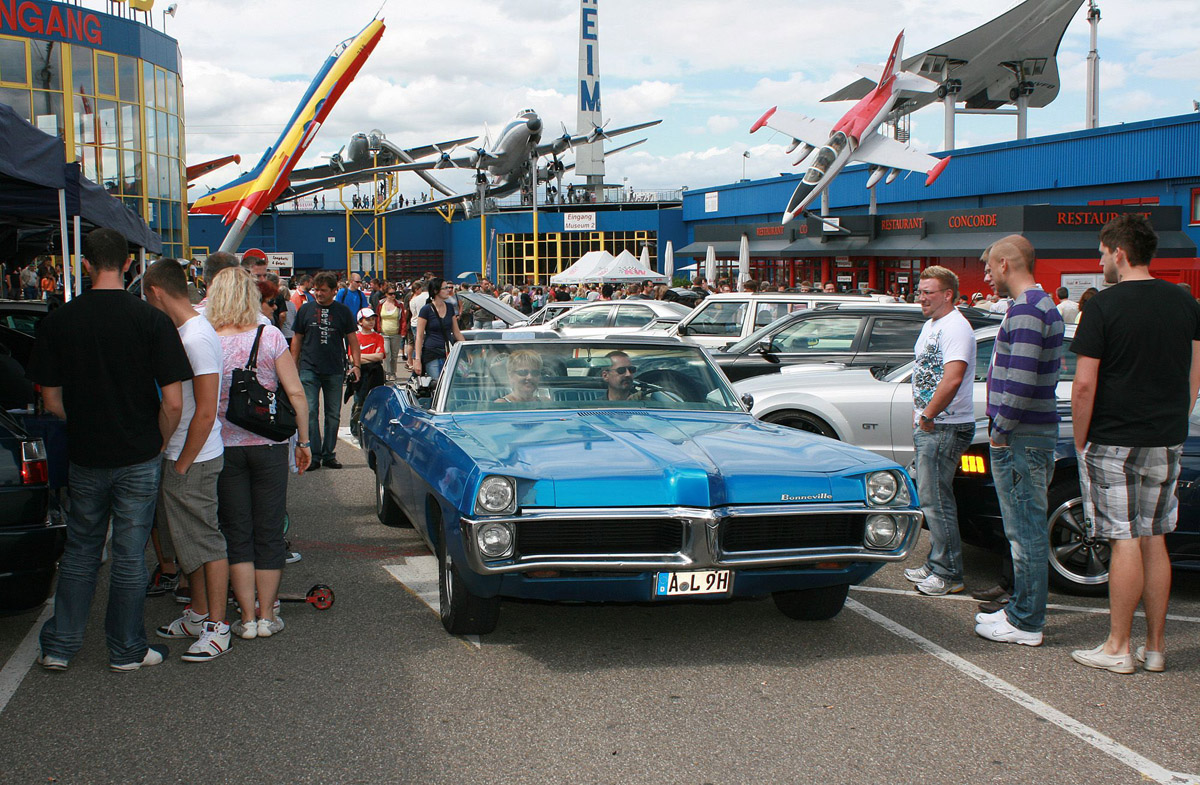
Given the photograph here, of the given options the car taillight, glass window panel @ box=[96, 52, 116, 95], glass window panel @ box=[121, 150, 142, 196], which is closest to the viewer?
the car taillight

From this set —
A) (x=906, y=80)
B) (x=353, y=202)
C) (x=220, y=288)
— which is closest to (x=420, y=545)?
(x=220, y=288)

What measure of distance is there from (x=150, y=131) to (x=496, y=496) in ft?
118

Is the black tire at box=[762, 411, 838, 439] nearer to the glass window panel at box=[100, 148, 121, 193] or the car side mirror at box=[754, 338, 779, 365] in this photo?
the car side mirror at box=[754, 338, 779, 365]

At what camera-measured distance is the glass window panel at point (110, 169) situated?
33.7m

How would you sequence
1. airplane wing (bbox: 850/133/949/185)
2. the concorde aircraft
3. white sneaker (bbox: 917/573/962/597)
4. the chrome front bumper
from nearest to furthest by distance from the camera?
the chrome front bumper, white sneaker (bbox: 917/573/962/597), airplane wing (bbox: 850/133/949/185), the concorde aircraft

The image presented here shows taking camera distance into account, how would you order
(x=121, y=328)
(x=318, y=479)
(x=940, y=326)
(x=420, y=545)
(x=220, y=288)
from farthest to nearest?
(x=318, y=479), (x=420, y=545), (x=940, y=326), (x=220, y=288), (x=121, y=328)

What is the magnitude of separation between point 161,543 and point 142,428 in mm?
1653

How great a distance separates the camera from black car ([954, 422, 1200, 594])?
17.9 feet

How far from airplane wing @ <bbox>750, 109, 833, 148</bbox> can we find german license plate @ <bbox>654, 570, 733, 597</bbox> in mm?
37112

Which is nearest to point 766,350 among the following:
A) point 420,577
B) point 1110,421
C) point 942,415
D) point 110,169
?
point 942,415

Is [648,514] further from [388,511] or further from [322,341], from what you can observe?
[322,341]

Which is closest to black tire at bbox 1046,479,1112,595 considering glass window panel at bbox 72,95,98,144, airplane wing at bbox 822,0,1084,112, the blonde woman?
the blonde woman

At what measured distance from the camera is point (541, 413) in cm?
Answer: 566

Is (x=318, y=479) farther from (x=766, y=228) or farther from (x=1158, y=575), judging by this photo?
(x=766, y=228)
